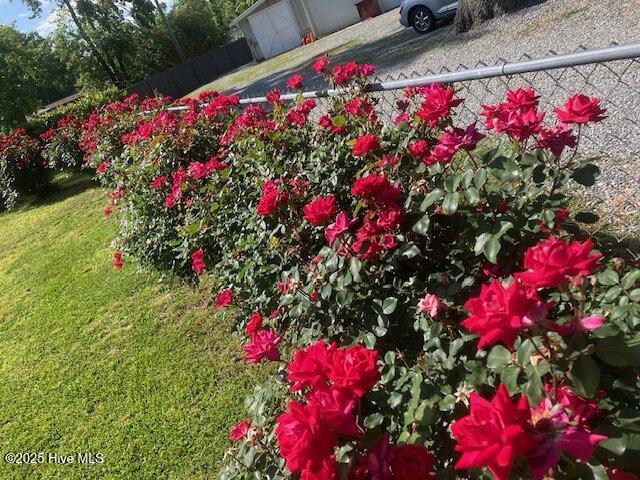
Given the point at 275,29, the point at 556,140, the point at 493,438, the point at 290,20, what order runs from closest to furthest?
the point at 493,438, the point at 556,140, the point at 290,20, the point at 275,29

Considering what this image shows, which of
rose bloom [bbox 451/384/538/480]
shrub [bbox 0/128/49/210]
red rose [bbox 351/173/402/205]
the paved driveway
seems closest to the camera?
rose bloom [bbox 451/384/538/480]

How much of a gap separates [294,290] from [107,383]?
2600mm

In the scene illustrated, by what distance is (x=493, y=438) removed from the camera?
0.73 m

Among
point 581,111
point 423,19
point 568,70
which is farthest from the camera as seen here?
point 423,19

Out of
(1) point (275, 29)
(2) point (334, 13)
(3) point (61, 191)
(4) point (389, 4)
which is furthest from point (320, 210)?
(1) point (275, 29)

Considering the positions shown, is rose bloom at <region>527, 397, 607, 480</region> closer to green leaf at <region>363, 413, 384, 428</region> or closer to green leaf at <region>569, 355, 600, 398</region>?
green leaf at <region>569, 355, 600, 398</region>

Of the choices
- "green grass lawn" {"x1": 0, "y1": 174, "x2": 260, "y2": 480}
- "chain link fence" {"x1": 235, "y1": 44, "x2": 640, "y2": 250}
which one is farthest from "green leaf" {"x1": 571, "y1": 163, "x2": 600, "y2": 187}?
"green grass lawn" {"x1": 0, "y1": 174, "x2": 260, "y2": 480}

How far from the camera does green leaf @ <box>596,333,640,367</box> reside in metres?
0.98

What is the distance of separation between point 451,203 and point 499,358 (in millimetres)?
594

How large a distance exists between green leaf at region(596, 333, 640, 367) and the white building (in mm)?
25338

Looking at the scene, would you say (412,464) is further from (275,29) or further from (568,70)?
(275,29)

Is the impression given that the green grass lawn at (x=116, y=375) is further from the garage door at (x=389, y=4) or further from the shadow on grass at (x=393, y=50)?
the garage door at (x=389, y=4)

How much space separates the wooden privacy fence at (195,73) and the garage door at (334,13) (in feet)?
24.5

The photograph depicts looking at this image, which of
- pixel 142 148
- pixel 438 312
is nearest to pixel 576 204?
pixel 438 312
